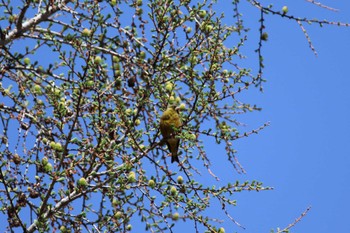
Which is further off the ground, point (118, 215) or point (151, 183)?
point (151, 183)

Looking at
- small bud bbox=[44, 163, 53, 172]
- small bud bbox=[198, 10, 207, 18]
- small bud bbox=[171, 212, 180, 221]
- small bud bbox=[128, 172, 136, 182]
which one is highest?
small bud bbox=[198, 10, 207, 18]

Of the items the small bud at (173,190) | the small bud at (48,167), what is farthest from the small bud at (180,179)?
the small bud at (48,167)

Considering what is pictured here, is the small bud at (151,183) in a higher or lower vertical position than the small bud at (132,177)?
higher

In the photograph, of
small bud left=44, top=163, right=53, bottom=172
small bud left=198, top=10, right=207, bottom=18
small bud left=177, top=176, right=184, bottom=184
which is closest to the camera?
small bud left=44, top=163, right=53, bottom=172

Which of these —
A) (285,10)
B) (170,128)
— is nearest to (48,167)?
(170,128)

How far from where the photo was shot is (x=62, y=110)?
4.03 m

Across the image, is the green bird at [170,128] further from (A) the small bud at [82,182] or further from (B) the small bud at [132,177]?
(A) the small bud at [82,182]

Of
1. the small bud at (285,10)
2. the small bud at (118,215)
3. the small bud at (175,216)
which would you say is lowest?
the small bud at (175,216)

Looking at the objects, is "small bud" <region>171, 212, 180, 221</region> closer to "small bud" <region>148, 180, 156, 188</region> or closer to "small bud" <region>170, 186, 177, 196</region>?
"small bud" <region>170, 186, 177, 196</region>

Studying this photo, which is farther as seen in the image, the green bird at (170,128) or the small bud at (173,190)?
the green bird at (170,128)

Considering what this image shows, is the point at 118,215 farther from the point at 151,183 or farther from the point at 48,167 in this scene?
the point at 48,167

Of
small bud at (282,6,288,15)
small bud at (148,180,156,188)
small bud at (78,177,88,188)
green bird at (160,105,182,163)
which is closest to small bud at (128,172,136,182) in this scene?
small bud at (148,180,156,188)

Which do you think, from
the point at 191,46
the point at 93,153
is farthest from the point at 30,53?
the point at 191,46

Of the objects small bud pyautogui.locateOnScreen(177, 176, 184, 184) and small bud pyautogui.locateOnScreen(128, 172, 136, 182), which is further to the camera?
small bud pyautogui.locateOnScreen(177, 176, 184, 184)
